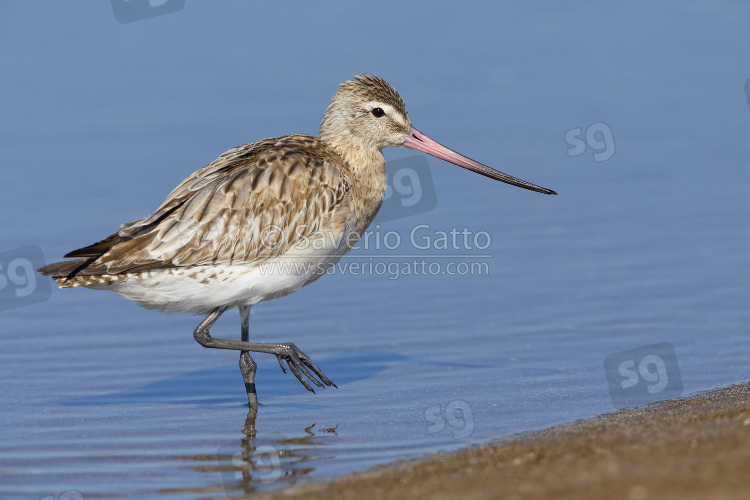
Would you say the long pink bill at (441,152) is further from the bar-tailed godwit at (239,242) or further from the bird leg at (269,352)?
the bird leg at (269,352)

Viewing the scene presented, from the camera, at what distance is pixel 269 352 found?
821 centimetres

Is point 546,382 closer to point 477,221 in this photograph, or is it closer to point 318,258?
point 318,258

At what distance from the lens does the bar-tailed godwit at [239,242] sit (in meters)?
7.82

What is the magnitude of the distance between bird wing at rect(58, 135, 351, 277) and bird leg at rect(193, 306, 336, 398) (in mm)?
603

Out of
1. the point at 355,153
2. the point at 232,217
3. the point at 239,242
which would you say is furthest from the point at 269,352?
the point at 355,153

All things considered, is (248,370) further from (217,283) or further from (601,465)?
(601,465)

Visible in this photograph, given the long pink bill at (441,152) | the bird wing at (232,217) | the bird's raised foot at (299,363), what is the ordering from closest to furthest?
the bird wing at (232,217) → the bird's raised foot at (299,363) → the long pink bill at (441,152)

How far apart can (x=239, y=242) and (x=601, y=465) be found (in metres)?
3.83

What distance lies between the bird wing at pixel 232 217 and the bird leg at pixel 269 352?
23.8 inches

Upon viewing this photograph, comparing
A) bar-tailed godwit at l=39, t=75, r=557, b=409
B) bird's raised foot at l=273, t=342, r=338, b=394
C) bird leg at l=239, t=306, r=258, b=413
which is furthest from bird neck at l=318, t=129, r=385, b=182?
bird's raised foot at l=273, t=342, r=338, b=394

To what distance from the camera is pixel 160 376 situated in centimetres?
877

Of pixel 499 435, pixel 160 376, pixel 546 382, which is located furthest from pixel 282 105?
pixel 499 435

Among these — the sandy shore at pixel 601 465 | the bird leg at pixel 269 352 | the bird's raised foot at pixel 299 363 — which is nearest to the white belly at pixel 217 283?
the bird leg at pixel 269 352

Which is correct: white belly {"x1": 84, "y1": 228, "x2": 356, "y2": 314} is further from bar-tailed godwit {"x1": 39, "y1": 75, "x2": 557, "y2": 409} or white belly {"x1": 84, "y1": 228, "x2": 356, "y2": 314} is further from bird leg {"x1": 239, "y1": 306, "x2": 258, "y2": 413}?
bird leg {"x1": 239, "y1": 306, "x2": 258, "y2": 413}
